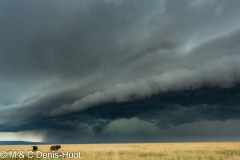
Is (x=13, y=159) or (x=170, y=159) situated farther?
(x=170, y=159)

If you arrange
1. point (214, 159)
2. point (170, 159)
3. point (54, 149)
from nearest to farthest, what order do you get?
point (214, 159) < point (170, 159) < point (54, 149)

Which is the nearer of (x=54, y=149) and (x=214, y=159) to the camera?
(x=214, y=159)

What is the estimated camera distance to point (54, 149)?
3738cm

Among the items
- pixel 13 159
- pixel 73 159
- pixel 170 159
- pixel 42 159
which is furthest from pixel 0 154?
pixel 170 159

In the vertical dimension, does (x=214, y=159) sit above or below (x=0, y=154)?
below

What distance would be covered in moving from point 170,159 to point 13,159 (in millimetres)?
15367

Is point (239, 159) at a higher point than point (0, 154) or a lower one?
lower

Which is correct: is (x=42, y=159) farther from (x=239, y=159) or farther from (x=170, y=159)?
(x=239, y=159)

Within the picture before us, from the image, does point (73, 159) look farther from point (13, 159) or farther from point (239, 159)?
point (239, 159)

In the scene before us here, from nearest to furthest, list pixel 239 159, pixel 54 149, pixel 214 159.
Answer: pixel 239 159 < pixel 214 159 < pixel 54 149

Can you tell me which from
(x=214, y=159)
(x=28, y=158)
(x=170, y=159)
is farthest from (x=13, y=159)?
(x=214, y=159)

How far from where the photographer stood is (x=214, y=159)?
20.4 metres

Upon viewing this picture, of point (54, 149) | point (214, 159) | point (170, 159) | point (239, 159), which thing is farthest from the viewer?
point (54, 149)

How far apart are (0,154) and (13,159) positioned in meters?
2.07
